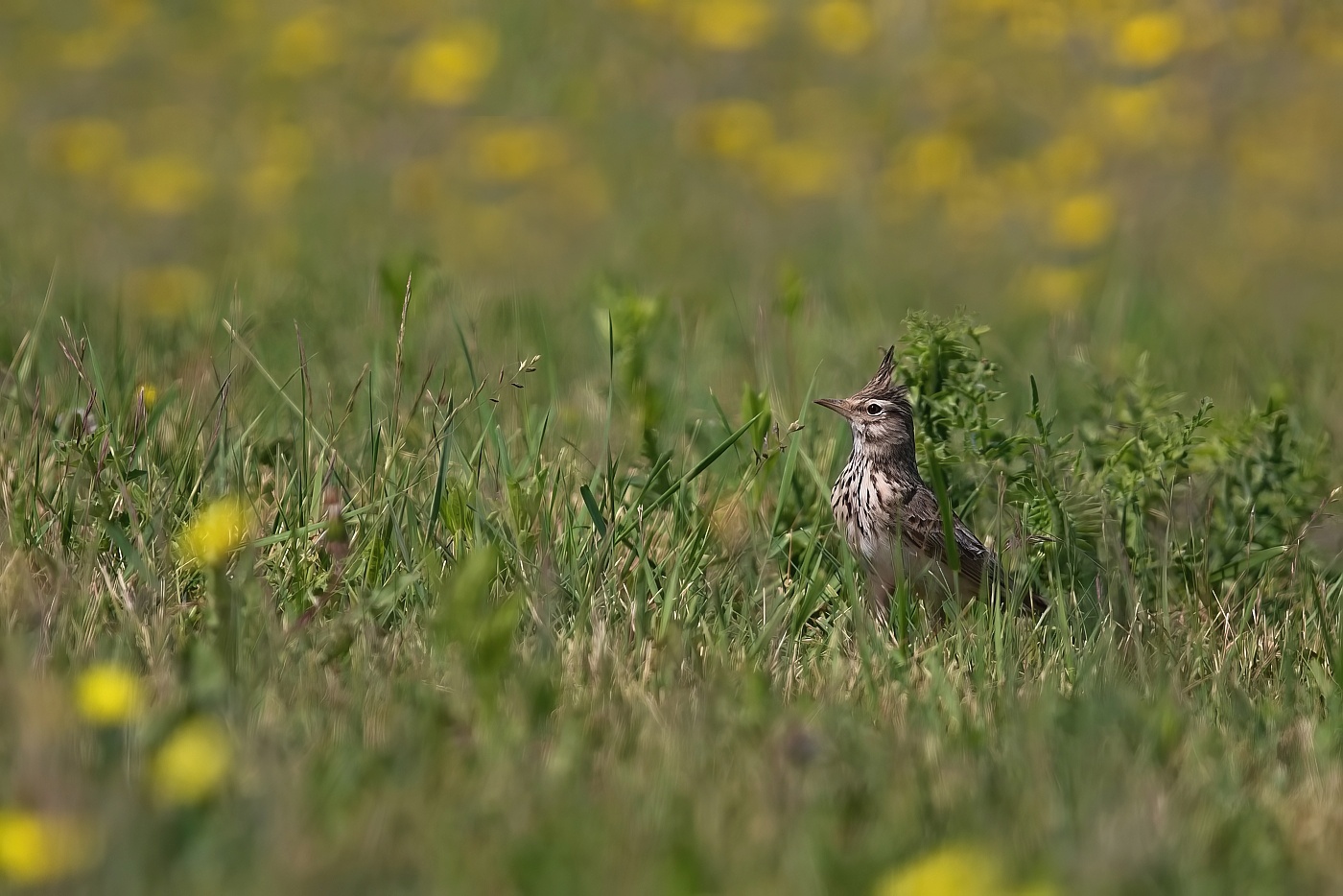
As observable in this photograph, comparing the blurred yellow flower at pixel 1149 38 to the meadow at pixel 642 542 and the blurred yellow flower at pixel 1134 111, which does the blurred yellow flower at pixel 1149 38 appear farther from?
the blurred yellow flower at pixel 1134 111

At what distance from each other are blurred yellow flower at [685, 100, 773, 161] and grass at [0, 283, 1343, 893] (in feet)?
15.2

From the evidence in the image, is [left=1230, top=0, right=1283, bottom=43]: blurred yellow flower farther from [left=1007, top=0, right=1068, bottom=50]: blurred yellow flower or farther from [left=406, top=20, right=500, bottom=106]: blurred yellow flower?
[left=406, top=20, right=500, bottom=106]: blurred yellow flower

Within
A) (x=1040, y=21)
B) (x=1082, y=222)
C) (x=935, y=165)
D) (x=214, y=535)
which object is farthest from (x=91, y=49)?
(x=214, y=535)

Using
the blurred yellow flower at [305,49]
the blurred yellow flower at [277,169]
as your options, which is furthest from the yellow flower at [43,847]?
the blurred yellow flower at [305,49]

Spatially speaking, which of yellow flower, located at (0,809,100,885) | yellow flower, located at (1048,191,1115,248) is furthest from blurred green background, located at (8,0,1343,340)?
yellow flower, located at (0,809,100,885)

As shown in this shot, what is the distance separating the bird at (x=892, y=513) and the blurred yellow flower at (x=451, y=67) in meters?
6.52

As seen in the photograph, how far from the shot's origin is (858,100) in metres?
11.4

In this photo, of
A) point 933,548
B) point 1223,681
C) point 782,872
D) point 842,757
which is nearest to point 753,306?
point 933,548

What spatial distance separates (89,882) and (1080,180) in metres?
8.49

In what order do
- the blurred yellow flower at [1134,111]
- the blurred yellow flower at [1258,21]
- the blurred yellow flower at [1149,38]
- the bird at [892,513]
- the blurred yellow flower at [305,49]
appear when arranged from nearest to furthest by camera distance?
the bird at [892,513]
the blurred yellow flower at [1149,38]
the blurred yellow flower at [1134,111]
the blurred yellow flower at [1258,21]
the blurred yellow flower at [305,49]

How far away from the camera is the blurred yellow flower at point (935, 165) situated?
1007cm

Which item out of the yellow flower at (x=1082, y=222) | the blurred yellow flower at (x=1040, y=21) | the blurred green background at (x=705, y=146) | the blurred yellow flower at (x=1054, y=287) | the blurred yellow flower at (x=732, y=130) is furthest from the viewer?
the blurred yellow flower at (x=1040, y=21)

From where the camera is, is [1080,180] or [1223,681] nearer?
[1223,681]

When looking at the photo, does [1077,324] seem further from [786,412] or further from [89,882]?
[89,882]
